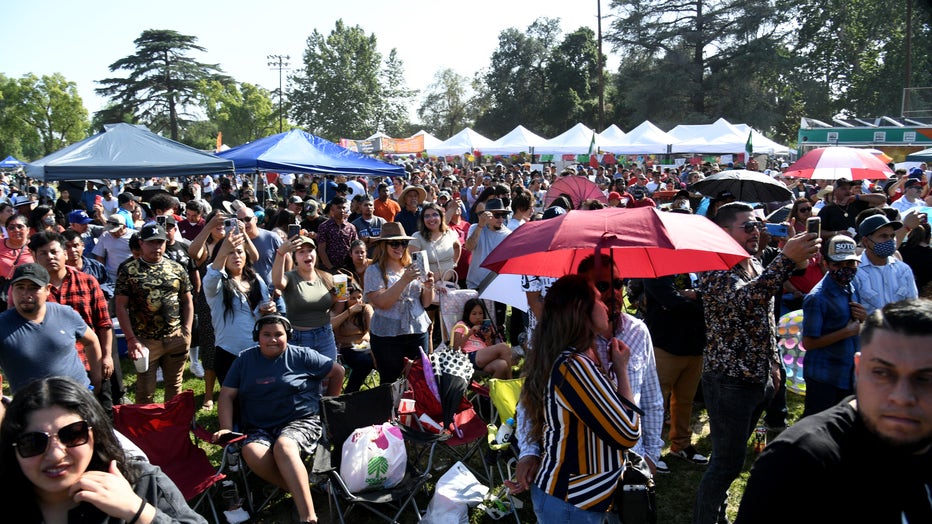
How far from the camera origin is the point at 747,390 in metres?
3.19

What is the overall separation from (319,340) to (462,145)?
70.2ft

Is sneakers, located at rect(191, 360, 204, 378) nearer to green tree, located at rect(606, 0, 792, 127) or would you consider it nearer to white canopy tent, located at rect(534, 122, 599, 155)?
white canopy tent, located at rect(534, 122, 599, 155)

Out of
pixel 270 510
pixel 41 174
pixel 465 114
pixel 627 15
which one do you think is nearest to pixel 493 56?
pixel 465 114

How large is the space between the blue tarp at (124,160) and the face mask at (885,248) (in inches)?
304

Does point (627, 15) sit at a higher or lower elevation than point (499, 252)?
higher

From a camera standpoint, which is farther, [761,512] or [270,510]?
[270,510]

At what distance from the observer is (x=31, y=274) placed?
3658 millimetres

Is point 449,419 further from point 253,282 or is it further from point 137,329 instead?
point 137,329

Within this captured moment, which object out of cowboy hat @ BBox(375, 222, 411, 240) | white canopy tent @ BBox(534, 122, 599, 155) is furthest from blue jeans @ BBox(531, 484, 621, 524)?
white canopy tent @ BBox(534, 122, 599, 155)

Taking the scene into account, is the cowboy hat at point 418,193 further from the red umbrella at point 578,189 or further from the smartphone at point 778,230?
the smartphone at point 778,230

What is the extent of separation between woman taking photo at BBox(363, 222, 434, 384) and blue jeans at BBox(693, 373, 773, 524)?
2356 mm

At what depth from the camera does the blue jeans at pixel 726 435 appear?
123 inches

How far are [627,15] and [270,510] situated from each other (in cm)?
4932

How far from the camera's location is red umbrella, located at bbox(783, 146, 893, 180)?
7.82m
